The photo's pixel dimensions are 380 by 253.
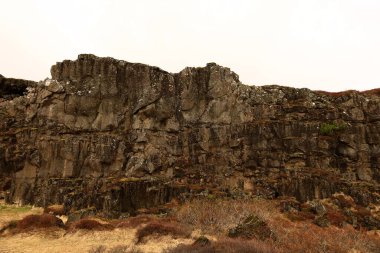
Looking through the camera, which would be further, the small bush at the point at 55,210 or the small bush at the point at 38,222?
the small bush at the point at 55,210

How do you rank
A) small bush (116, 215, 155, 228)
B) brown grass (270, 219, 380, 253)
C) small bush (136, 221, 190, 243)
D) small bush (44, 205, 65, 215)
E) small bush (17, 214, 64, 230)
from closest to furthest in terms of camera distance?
brown grass (270, 219, 380, 253), small bush (136, 221, 190, 243), small bush (17, 214, 64, 230), small bush (116, 215, 155, 228), small bush (44, 205, 65, 215)

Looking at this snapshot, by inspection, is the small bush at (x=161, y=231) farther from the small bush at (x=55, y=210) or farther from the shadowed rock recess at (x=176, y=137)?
the small bush at (x=55, y=210)

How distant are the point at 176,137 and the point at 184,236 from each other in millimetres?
23429

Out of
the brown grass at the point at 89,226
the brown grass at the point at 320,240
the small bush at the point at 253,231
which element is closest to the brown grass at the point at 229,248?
the brown grass at the point at 320,240

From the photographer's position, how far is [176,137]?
50.1m

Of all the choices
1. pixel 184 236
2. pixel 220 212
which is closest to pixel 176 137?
pixel 220 212

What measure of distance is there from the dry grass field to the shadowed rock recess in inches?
314

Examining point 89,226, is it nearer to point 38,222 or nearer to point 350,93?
point 38,222

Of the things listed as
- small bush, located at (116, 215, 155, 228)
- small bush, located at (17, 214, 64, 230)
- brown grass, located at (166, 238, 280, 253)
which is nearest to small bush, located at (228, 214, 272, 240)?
brown grass, located at (166, 238, 280, 253)

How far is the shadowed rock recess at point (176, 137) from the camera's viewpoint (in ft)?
148

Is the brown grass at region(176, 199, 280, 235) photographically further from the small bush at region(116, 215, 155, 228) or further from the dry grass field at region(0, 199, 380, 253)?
the small bush at region(116, 215, 155, 228)

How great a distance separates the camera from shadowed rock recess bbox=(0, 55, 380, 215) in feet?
148

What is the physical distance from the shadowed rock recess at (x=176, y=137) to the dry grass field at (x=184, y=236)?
799 centimetres

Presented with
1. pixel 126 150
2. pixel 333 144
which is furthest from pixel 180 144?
pixel 333 144
